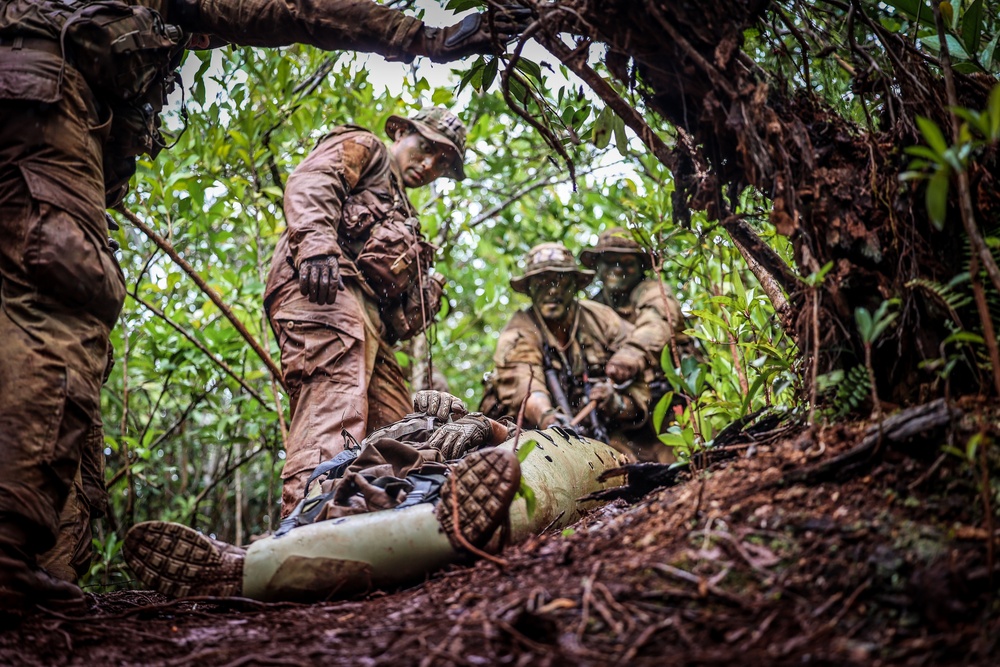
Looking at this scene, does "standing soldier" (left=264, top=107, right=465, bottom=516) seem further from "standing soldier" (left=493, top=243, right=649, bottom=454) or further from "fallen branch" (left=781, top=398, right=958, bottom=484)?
"fallen branch" (left=781, top=398, right=958, bottom=484)

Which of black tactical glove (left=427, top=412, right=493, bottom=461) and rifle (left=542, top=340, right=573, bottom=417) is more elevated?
rifle (left=542, top=340, right=573, bottom=417)

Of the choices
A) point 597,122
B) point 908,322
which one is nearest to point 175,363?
point 597,122

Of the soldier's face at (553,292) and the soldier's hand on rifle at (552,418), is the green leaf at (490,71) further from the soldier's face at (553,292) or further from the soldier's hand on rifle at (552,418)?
the soldier's face at (553,292)

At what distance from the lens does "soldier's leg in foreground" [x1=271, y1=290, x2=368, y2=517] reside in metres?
4.26

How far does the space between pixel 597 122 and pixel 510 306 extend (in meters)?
6.06

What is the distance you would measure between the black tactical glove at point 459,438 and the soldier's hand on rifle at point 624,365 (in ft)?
8.29

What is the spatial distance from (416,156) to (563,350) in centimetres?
204

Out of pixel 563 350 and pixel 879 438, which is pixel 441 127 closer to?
pixel 563 350

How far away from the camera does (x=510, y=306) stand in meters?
9.27

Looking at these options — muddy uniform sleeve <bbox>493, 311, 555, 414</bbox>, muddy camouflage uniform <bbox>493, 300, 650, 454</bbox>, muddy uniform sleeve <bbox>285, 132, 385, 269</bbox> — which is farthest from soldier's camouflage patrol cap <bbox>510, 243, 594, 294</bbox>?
muddy uniform sleeve <bbox>285, 132, 385, 269</bbox>

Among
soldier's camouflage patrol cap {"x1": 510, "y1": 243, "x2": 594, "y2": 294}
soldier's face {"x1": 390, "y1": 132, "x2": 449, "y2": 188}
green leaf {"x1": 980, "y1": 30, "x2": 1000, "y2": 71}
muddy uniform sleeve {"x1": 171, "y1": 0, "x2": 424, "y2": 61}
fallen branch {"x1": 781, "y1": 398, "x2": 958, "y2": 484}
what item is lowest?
fallen branch {"x1": 781, "y1": 398, "x2": 958, "y2": 484}

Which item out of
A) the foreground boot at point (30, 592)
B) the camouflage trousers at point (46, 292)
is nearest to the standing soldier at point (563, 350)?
the camouflage trousers at point (46, 292)

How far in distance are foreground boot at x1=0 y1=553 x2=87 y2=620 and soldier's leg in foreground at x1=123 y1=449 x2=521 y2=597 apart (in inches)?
10.5

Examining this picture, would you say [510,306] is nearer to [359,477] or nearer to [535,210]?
[535,210]
